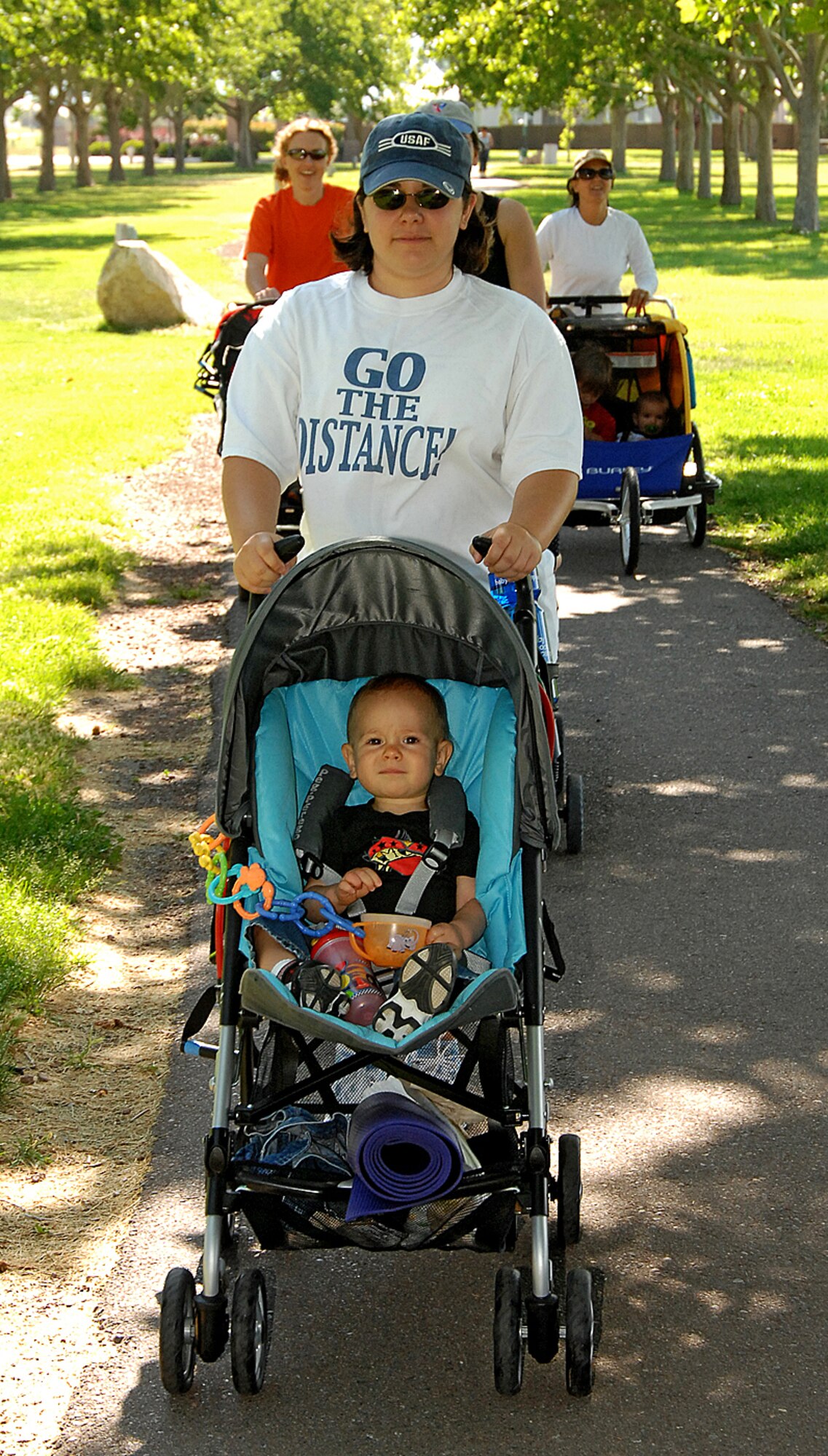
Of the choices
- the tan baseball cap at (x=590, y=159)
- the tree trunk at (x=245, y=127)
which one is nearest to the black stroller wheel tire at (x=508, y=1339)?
the tan baseball cap at (x=590, y=159)

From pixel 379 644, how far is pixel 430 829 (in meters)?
0.44

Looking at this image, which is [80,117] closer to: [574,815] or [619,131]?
[619,131]

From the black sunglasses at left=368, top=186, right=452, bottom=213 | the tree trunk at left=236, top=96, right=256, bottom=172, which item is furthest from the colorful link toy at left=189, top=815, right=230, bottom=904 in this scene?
the tree trunk at left=236, top=96, right=256, bottom=172

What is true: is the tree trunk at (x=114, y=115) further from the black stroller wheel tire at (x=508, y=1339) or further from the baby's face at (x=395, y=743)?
the black stroller wheel tire at (x=508, y=1339)

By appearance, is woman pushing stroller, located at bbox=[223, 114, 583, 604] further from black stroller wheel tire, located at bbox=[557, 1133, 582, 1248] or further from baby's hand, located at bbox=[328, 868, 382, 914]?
black stroller wheel tire, located at bbox=[557, 1133, 582, 1248]

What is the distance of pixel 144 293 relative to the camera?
2269 cm

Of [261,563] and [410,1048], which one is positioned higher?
[261,563]

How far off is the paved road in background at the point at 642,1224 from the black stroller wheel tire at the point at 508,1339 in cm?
11

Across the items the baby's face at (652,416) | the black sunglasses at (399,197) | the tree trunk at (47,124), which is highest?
the tree trunk at (47,124)

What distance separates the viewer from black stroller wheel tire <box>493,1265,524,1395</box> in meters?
3.05

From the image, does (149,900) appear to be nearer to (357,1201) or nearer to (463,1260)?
(463,1260)

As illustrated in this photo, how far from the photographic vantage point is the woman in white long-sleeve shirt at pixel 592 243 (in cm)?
1027

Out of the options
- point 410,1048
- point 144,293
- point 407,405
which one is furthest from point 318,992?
point 144,293

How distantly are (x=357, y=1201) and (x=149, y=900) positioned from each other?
100 inches
